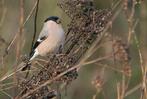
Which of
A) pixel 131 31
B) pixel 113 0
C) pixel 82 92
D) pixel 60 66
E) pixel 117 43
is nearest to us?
pixel 117 43

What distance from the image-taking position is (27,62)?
163 inches

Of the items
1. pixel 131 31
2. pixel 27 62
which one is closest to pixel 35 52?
pixel 27 62

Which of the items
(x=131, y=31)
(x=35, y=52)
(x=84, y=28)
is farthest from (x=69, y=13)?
(x=35, y=52)

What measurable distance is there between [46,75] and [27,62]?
182mm

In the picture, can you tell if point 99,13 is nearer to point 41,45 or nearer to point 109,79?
point 41,45

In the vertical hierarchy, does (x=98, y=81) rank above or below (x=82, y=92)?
above

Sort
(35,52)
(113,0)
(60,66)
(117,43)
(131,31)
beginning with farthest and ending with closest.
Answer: (35,52)
(113,0)
(60,66)
(131,31)
(117,43)

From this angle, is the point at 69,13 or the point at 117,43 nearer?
the point at 117,43

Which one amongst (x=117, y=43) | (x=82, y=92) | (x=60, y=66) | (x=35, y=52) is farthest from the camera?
(x=82, y=92)

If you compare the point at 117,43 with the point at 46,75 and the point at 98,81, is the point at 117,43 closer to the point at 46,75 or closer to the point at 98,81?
the point at 98,81

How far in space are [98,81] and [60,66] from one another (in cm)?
57

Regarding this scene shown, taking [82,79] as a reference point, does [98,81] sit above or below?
above

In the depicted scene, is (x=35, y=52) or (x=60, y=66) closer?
(x=60, y=66)

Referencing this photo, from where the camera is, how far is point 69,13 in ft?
13.7
